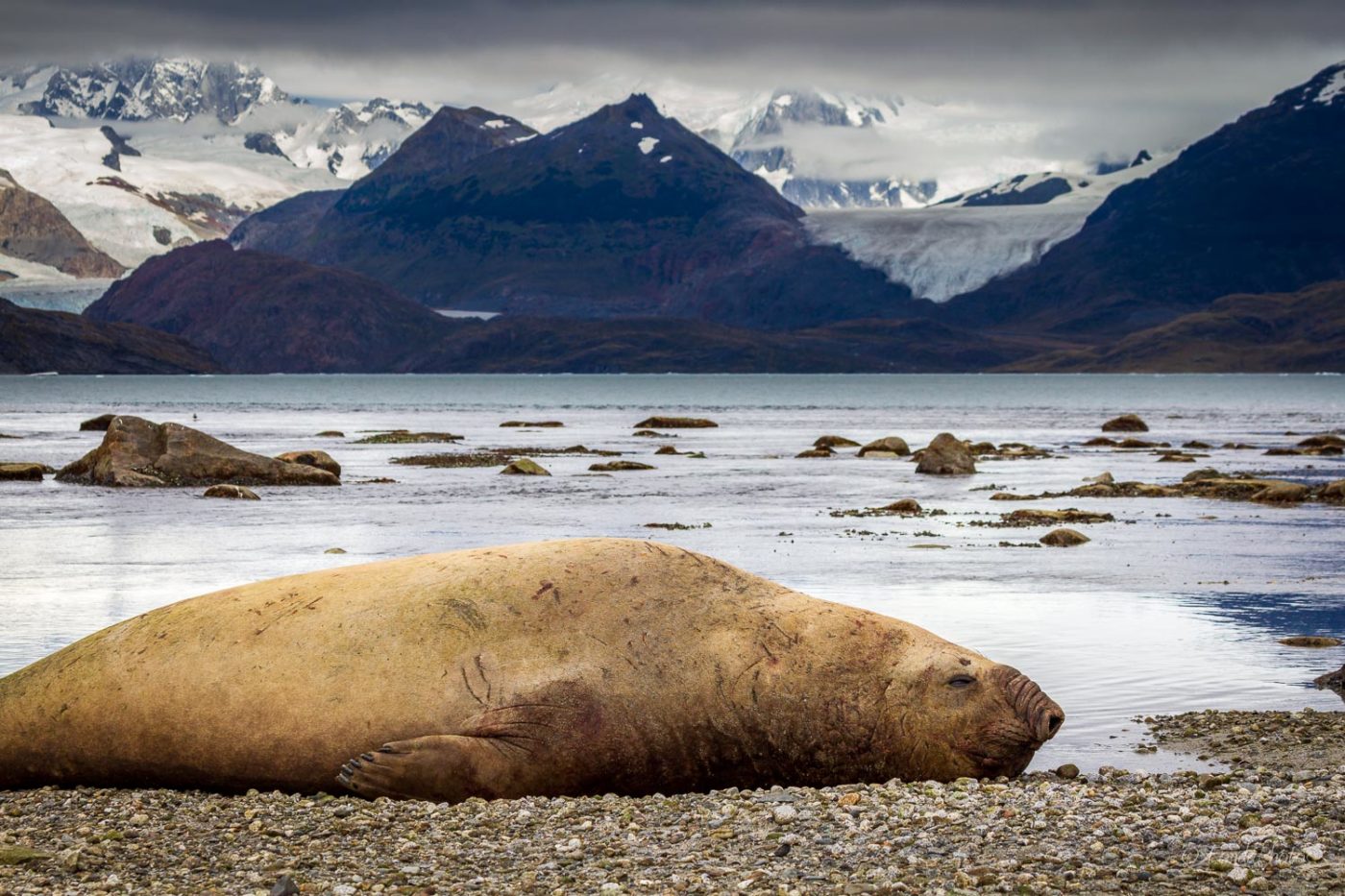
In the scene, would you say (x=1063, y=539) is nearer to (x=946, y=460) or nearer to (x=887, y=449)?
(x=946, y=460)

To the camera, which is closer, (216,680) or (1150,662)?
(216,680)

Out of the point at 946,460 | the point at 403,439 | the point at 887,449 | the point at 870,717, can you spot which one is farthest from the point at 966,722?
the point at 403,439

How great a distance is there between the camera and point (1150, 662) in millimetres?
19203

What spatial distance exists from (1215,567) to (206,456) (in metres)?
34.4

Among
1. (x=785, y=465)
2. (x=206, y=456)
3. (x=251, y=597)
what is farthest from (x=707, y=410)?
(x=251, y=597)

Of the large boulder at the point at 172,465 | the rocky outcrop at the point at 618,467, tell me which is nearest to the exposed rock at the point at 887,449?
the rocky outcrop at the point at 618,467

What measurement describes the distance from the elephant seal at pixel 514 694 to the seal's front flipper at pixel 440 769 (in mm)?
15

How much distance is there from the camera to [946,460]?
62531mm

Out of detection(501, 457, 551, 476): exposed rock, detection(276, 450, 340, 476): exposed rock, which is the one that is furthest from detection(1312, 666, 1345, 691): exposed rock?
detection(501, 457, 551, 476): exposed rock

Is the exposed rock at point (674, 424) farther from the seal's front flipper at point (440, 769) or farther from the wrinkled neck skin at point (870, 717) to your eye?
the seal's front flipper at point (440, 769)

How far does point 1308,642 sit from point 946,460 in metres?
42.1

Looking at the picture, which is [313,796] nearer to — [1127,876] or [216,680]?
[216,680]

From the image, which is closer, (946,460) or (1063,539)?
(1063,539)

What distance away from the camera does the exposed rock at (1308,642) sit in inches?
806
